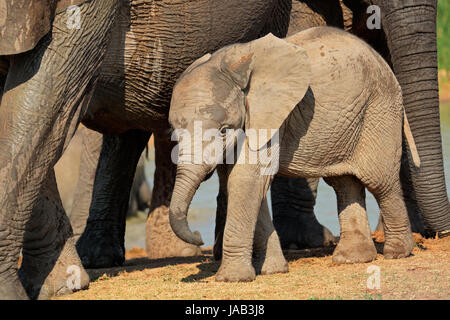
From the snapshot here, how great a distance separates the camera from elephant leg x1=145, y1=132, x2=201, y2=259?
590 centimetres

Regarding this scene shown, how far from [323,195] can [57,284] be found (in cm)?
602

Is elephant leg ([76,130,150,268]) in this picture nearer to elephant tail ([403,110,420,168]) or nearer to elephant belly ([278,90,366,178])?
elephant belly ([278,90,366,178])

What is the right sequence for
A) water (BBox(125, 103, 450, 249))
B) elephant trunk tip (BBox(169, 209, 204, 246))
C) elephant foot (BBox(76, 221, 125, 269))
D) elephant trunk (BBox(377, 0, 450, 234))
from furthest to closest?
water (BBox(125, 103, 450, 249)) < elephant foot (BBox(76, 221, 125, 269)) < elephant trunk (BBox(377, 0, 450, 234)) < elephant trunk tip (BBox(169, 209, 204, 246))

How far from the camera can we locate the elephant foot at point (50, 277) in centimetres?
401

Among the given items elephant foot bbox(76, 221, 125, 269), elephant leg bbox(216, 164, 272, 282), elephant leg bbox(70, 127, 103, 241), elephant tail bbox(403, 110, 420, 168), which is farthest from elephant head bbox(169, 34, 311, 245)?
elephant leg bbox(70, 127, 103, 241)

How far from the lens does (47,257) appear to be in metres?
4.06

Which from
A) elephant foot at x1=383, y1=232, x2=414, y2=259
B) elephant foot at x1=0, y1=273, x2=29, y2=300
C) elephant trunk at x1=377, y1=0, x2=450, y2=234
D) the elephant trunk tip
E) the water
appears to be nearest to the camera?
elephant foot at x1=0, y1=273, x2=29, y2=300

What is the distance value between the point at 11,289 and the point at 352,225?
5.71ft

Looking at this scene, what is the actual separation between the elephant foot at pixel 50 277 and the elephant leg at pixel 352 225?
4.18ft

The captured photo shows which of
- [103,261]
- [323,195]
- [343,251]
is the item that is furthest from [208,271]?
[323,195]

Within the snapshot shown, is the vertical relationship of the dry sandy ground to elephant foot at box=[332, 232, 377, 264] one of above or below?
below

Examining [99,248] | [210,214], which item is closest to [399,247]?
[99,248]

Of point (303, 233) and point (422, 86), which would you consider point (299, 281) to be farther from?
point (303, 233)
